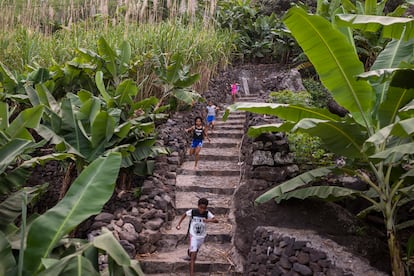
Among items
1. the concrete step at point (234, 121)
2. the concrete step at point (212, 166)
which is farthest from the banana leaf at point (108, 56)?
the concrete step at point (234, 121)

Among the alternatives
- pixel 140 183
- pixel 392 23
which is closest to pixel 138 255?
pixel 140 183

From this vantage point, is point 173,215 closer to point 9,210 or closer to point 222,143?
point 222,143

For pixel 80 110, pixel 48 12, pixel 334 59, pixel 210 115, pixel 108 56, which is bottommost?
pixel 210 115

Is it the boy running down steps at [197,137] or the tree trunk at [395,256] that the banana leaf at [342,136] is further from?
the boy running down steps at [197,137]

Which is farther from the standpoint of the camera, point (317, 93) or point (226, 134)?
point (317, 93)

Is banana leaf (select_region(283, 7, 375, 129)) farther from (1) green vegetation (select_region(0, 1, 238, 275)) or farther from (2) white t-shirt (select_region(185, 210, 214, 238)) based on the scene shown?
(2) white t-shirt (select_region(185, 210, 214, 238))

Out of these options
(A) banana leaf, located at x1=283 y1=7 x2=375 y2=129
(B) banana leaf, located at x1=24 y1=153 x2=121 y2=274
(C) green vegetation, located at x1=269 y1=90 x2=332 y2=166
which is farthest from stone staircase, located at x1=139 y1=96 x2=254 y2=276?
(B) banana leaf, located at x1=24 y1=153 x2=121 y2=274

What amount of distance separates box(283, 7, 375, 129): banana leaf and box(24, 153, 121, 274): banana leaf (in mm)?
1908

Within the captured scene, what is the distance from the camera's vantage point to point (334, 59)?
3881 mm

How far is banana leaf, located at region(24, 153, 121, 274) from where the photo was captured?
2.83 m

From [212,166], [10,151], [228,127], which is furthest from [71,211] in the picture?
[228,127]

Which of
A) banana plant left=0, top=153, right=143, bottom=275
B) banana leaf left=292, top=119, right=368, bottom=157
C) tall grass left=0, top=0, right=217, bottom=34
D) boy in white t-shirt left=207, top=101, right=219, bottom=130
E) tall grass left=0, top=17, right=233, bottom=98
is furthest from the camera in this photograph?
boy in white t-shirt left=207, top=101, right=219, bottom=130

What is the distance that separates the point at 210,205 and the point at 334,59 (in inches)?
128

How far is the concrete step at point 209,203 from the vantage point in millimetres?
6348
